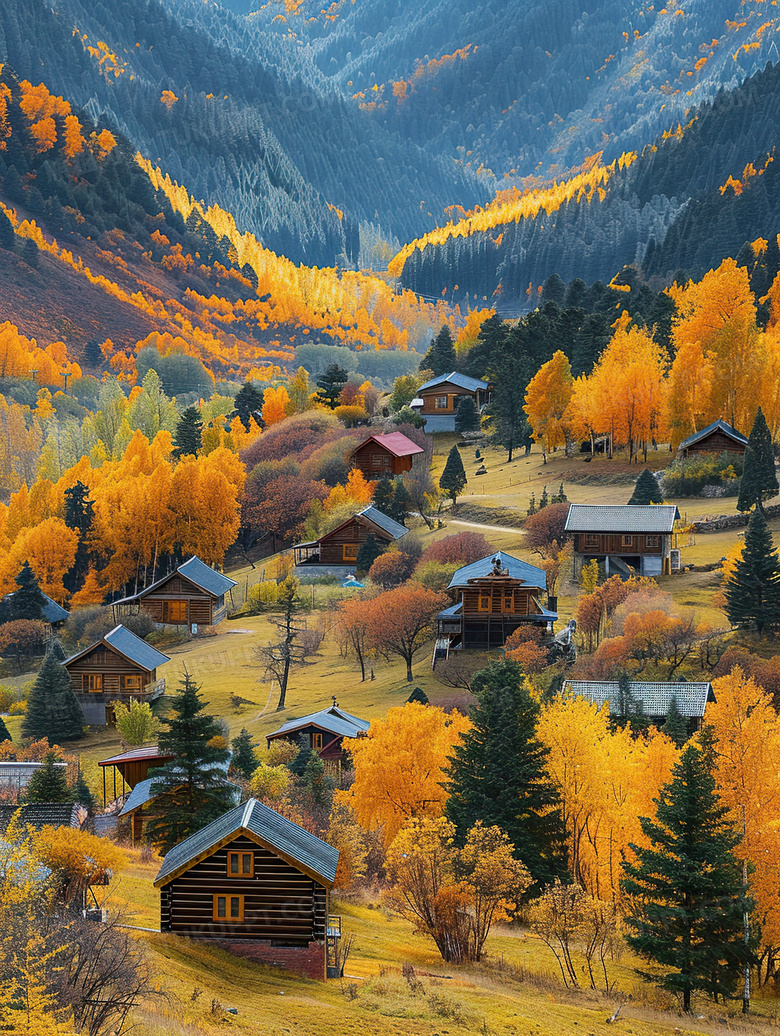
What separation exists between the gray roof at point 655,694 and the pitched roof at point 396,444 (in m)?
49.9

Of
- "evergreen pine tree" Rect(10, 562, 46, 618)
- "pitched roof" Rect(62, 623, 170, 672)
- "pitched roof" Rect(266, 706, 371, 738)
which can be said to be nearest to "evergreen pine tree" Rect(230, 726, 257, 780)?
"pitched roof" Rect(266, 706, 371, 738)

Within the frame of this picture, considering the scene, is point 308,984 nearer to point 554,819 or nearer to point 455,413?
point 554,819

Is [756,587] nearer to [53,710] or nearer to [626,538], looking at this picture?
[626,538]

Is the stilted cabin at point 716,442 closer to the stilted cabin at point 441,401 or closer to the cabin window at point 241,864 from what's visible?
the stilted cabin at point 441,401

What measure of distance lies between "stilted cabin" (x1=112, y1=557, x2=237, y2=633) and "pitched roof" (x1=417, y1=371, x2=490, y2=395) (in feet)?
131

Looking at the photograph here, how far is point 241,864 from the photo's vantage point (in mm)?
34969

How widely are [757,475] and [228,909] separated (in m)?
54.1

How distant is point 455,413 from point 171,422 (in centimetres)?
3932

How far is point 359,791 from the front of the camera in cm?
4856

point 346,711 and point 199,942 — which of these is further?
point 346,711

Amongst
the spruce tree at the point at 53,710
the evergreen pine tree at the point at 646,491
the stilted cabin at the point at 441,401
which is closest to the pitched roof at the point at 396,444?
the stilted cabin at the point at 441,401

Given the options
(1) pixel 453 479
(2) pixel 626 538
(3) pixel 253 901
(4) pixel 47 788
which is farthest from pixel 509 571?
(3) pixel 253 901

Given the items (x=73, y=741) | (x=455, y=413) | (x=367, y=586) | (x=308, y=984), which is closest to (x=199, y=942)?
(x=308, y=984)

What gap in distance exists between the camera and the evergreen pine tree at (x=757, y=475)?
3135 inches
